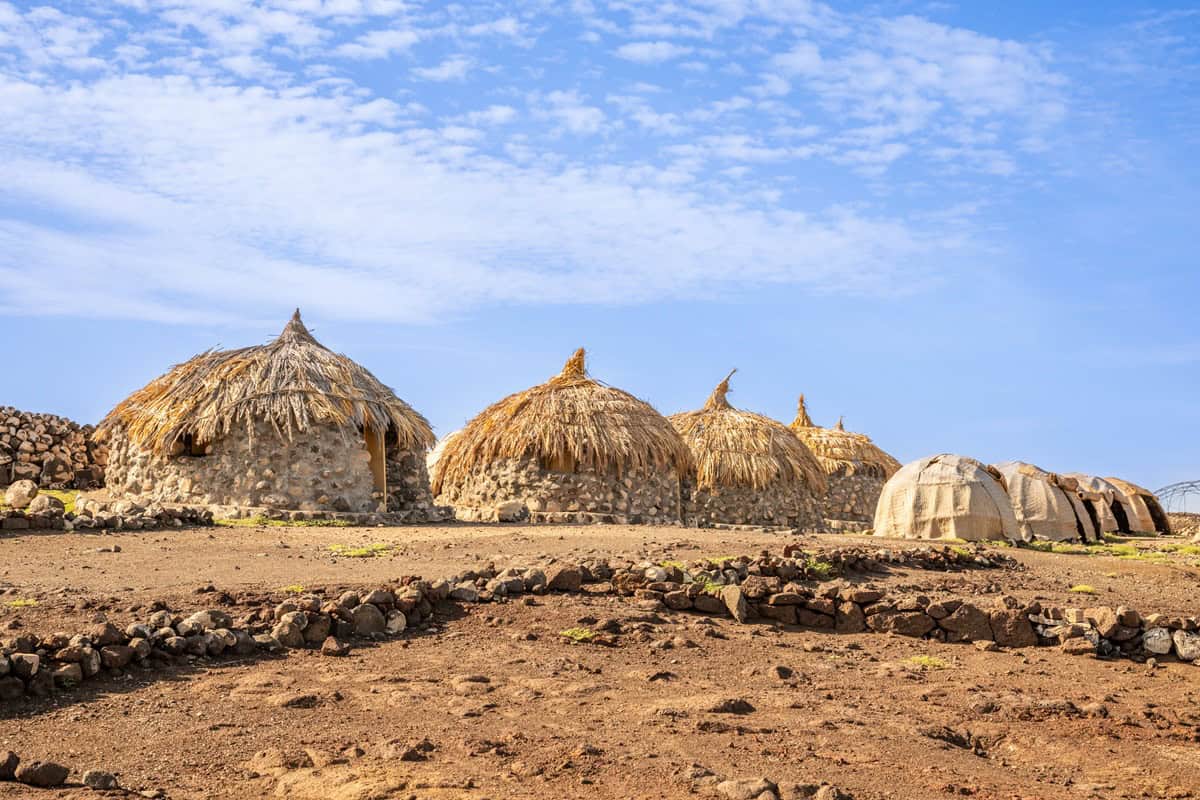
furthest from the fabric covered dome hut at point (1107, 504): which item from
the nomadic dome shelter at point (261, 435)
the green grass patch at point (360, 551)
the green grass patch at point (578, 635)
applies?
the green grass patch at point (578, 635)

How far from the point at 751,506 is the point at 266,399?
12.6 metres

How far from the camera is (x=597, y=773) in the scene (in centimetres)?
625

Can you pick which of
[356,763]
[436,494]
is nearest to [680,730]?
[356,763]

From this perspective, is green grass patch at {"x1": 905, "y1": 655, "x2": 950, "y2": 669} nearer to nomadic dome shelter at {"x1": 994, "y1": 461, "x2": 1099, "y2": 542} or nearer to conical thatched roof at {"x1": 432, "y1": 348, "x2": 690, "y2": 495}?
conical thatched roof at {"x1": 432, "y1": 348, "x2": 690, "y2": 495}

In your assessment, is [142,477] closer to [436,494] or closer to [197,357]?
[197,357]

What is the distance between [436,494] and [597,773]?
66.8 feet

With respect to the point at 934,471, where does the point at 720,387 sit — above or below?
above

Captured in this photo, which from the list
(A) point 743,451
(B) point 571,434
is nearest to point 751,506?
(A) point 743,451

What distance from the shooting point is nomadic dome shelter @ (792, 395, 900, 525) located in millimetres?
34562

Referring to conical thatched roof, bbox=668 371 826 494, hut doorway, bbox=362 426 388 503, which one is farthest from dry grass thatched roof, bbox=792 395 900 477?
hut doorway, bbox=362 426 388 503

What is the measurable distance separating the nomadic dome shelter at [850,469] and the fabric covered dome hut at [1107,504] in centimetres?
551

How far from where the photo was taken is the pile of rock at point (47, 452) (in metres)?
27.3

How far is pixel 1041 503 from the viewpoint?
91.7ft

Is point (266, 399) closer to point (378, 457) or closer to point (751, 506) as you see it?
point (378, 457)
